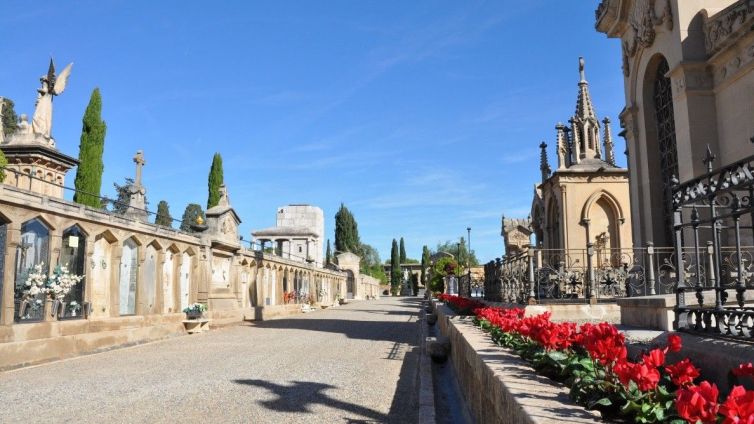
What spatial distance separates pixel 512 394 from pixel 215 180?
32600mm

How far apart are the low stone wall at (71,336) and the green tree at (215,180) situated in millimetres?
18316

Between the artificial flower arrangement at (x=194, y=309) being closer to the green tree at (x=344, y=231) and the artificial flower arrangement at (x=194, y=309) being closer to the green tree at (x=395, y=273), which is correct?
the green tree at (x=344, y=231)

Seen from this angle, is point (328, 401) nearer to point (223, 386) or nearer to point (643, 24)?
point (223, 386)

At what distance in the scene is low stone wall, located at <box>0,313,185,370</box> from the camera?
9.59 metres

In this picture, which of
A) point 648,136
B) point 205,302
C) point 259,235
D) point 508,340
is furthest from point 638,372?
point 259,235

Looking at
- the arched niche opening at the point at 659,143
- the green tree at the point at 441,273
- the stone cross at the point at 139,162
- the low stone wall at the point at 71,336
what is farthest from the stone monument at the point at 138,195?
the green tree at the point at 441,273

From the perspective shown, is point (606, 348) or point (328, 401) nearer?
point (606, 348)

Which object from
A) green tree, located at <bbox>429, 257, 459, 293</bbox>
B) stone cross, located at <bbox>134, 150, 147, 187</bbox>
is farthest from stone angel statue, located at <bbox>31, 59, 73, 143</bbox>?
green tree, located at <bbox>429, 257, 459, 293</bbox>

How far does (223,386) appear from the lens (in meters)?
7.73

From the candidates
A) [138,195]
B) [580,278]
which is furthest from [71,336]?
[580,278]

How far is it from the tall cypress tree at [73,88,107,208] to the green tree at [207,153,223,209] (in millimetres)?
7537

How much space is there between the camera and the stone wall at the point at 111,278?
9.90 metres

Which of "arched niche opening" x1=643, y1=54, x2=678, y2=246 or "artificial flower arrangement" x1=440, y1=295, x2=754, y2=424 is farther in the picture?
"arched niche opening" x1=643, y1=54, x2=678, y2=246

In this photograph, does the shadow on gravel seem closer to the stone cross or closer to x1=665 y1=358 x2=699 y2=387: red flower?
x1=665 y1=358 x2=699 y2=387: red flower
